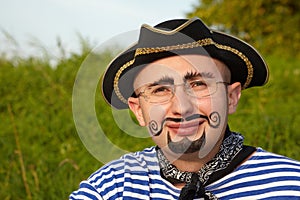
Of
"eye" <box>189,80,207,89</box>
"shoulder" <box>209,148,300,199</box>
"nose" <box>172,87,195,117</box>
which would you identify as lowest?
"shoulder" <box>209,148,300,199</box>

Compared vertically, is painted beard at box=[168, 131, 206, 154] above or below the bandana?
above

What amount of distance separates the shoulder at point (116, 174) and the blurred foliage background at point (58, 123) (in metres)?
0.98

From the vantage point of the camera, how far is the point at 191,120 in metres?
2.39

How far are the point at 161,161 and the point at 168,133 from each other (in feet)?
0.64

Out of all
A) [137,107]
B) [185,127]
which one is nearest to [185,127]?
[185,127]

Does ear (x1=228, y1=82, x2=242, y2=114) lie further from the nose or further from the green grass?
the green grass

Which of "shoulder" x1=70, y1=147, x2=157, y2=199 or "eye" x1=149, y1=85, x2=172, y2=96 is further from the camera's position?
"shoulder" x1=70, y1=147, x2=157, y2=199

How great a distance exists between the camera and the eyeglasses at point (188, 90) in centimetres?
243

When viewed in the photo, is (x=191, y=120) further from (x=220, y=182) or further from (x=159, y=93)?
(x=220, y=182)

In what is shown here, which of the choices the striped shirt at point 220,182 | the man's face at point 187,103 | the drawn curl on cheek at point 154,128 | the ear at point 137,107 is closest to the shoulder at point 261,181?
the striped shirt at point 220,182

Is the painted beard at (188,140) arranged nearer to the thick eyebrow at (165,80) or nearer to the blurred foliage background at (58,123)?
the thick eyebrow at (165,80)

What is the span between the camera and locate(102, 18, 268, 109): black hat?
2418 mm

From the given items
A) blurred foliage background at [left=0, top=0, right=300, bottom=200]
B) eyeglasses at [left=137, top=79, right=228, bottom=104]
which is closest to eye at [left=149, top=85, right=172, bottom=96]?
eyeglasses at [left=137, top=79, right=228, bottom=104]

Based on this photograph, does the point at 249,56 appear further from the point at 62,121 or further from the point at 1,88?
the point at 1,88
